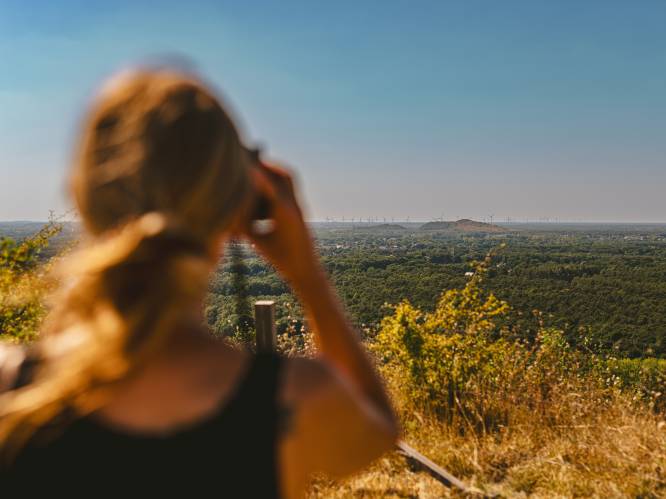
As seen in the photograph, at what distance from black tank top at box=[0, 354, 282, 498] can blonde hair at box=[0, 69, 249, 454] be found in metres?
0.05

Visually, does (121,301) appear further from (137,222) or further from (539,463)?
(539,463)

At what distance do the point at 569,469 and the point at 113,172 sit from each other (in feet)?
11.8

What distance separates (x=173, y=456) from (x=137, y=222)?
33 cm

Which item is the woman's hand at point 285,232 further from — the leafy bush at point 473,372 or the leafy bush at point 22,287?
the leafy bush at point 473,372

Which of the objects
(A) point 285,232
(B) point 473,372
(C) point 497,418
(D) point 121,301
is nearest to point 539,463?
(C) point 497,418

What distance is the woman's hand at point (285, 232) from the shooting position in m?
0.83

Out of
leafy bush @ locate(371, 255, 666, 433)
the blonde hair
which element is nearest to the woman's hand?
the blonde hair

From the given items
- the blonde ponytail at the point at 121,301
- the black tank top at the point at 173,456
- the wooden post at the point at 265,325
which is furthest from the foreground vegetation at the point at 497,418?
the blonde ponytail at the point at 121,301

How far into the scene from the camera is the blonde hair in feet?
2.05

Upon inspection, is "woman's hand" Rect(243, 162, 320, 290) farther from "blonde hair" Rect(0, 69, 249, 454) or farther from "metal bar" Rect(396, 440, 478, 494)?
"metal bar" Rect(396, 440, 478, 494)

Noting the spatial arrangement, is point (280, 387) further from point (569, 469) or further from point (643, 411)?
point (643, 411)

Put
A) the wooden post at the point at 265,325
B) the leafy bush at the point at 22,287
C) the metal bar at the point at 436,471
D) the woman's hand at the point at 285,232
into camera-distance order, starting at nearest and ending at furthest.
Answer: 1. the woman's hand at the point at 285,232
2. the leafy bush at the point at 22,287
3. the metal bar at the point at 436,471
4. the wooden post at the point at 265,325

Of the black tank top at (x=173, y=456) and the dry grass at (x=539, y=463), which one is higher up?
the black tank top at (x=173, y=456)

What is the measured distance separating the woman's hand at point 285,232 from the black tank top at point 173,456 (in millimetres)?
197
